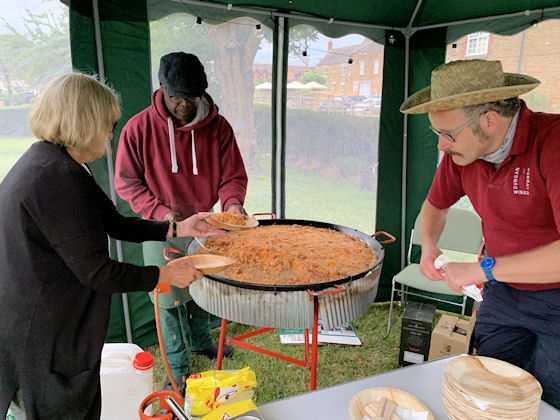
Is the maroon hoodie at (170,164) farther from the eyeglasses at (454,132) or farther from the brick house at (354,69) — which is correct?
the eyeglasses at (454,132)

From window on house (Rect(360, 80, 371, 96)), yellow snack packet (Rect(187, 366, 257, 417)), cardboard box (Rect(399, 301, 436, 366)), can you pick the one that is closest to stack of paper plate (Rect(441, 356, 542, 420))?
yellow snack packet (Rect(187, 366, 257, 417))

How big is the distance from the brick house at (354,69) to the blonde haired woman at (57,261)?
2890 millimetres

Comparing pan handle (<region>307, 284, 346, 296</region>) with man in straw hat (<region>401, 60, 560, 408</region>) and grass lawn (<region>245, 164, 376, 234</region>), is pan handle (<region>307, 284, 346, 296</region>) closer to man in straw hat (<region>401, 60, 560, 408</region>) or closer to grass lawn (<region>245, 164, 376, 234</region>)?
man in straw hat (<region>401, 60, 560, 408</region>)

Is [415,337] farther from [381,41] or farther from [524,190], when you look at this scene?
[381,41]

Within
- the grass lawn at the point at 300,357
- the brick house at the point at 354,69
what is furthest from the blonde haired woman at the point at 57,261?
the brick house at the point at 354,69

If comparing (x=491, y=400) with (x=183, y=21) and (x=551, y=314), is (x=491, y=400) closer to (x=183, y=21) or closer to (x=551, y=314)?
(x=551, y=314)

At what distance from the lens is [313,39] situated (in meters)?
3.96

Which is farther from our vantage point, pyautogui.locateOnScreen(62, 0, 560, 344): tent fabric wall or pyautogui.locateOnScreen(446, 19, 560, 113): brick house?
pyautogui.locateOnScreen(446, 19, 560, 113): brick house

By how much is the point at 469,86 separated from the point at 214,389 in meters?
1.80

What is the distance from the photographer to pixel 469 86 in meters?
1.63

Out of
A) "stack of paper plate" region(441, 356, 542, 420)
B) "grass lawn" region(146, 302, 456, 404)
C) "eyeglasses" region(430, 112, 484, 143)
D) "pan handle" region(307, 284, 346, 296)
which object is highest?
"eyeglasses" region(430, 112, 484, 143)

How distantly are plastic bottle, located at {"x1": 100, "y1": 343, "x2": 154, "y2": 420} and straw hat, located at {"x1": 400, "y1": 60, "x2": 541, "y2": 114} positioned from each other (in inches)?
78.0

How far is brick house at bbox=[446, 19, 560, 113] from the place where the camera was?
12.0 ft

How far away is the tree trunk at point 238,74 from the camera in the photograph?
11.8 ft
